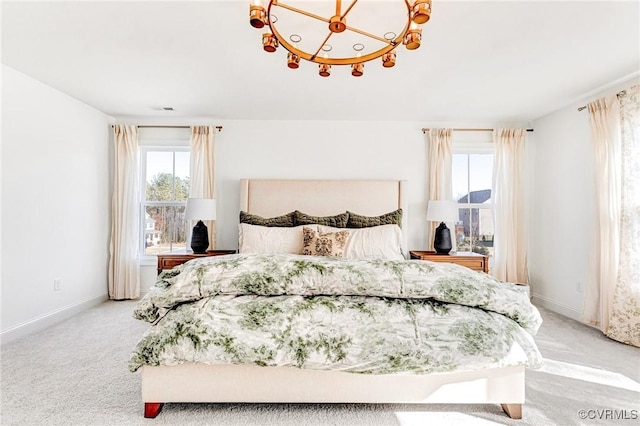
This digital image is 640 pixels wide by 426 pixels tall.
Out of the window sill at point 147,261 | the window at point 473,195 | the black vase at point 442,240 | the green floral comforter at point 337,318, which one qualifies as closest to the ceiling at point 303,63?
the window at point 473,195

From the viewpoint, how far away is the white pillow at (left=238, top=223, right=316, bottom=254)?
11.4 ft

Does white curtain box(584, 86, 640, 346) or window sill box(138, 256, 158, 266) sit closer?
white curtain box(584, 86, 640, 346)

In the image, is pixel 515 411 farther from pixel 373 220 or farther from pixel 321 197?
pixel 321 197

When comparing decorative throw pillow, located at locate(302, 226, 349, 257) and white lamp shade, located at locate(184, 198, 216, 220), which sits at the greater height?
white lamp shade, located at locate(184, 198, 216, 220)

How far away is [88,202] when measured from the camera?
12.8 ft

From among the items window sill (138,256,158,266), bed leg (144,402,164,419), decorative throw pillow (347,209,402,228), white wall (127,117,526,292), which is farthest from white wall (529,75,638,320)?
window sill (138,256,158,266)

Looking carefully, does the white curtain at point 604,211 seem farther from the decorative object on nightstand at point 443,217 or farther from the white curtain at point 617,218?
the decorative object on nightstand at point 443,217

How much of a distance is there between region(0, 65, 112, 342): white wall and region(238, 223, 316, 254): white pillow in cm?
195

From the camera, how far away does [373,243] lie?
346 cm

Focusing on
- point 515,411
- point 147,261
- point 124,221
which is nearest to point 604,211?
point 515,411

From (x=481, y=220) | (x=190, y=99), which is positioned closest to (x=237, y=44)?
(x=190, y=99)

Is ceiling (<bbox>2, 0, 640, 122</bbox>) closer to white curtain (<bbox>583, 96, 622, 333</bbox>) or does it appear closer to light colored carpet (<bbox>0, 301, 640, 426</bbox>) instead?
white curtain (<bbox>583, 96, 622, 333</bbox>)

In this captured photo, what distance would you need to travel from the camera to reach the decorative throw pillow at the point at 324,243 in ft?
10.5

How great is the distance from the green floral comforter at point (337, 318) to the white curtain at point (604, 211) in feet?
6.63
